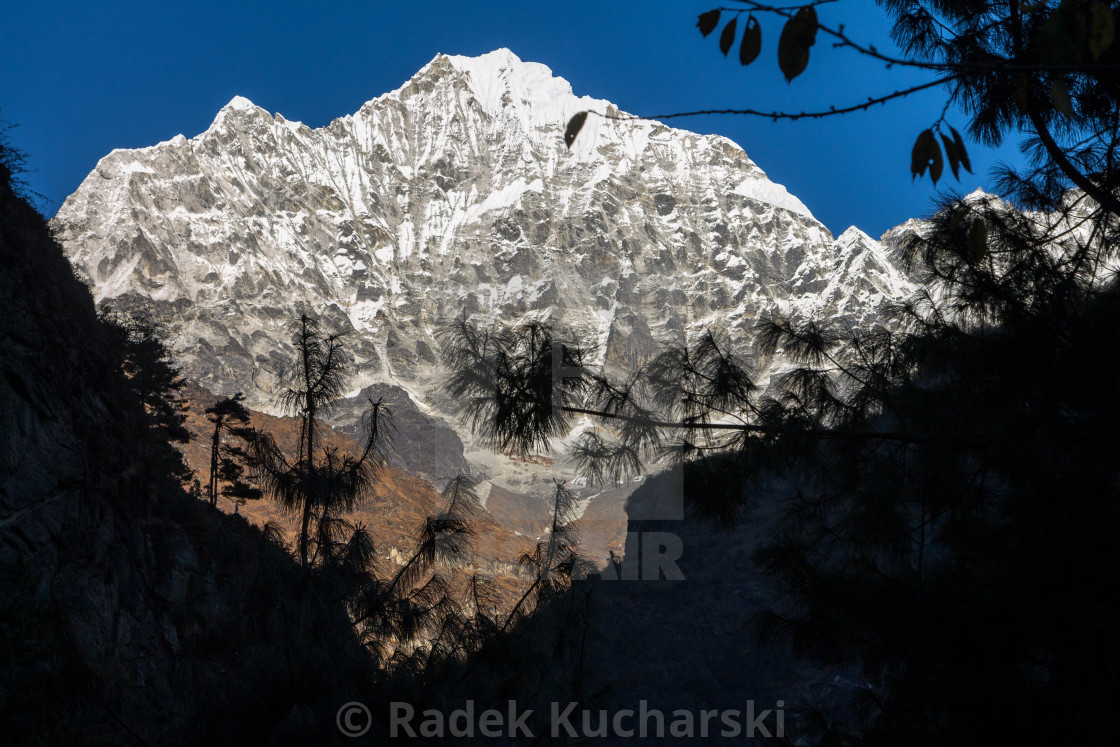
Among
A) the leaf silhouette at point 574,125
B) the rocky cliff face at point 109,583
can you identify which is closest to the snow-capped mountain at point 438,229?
the rocky cliff face at point 109,583

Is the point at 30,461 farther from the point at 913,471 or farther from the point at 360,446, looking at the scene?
the point at 913,471

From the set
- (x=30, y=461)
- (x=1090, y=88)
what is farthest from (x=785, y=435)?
(x=30, y=461)

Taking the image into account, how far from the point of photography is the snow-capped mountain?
9825 cm

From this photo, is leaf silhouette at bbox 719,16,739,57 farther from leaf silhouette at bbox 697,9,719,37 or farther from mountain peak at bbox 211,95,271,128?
mountain peak at bbox 211,95,271,128

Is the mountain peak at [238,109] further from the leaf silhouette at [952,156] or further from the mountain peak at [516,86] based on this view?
the leaf silhouette at [952,156]

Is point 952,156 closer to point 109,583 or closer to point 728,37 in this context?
point 728,37

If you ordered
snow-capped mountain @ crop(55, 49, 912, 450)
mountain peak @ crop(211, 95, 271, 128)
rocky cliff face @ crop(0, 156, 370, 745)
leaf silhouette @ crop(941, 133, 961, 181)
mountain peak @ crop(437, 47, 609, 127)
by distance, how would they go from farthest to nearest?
mountain peak @ crop(437, 47, 609, 127)
mountain peak @ crop(211, 95, 271, 128)
snow-capped mountain @ crop(55, 49, 912, 450)
rocky cliff face @ crop(0, 156, 370, 745)
leaf silhouette @ crop(941, 133, 961, 181)

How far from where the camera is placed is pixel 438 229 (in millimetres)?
131375
